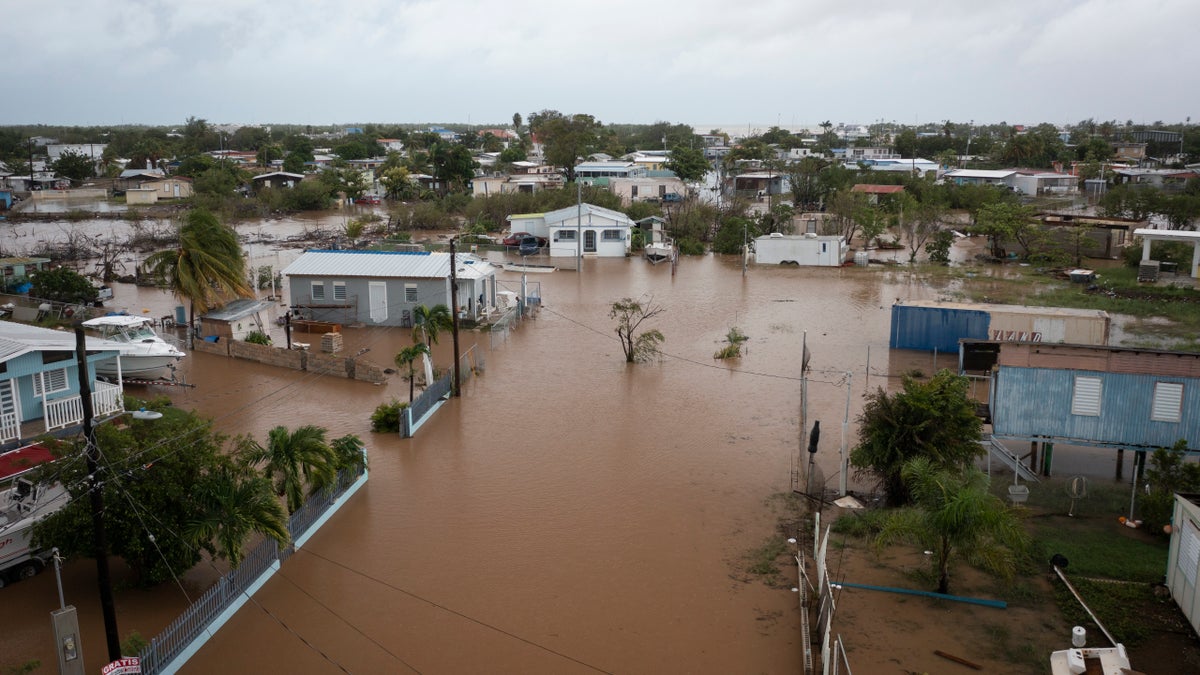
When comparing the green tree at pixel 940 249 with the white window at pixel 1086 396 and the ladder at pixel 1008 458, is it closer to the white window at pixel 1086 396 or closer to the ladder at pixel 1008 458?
the ladder at pixel 1008 458

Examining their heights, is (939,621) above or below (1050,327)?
below

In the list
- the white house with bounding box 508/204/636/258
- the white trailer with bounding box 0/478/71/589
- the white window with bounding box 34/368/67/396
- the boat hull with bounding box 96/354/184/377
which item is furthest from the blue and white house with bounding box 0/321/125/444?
the white house with bounding box 508/204/636/258

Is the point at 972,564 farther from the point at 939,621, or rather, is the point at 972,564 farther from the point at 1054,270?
the point at 1054,270

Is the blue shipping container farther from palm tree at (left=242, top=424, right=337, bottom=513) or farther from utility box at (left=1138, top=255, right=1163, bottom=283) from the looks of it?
palm tree at (left=242, top=424, right=337, bottom=513)

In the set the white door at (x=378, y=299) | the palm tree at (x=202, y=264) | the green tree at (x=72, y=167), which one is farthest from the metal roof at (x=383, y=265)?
the green tree at (x=72, y=167)

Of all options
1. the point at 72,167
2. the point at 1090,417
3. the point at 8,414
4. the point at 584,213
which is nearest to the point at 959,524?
the point at 1090,417

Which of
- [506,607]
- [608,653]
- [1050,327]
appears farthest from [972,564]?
[1050,327]
